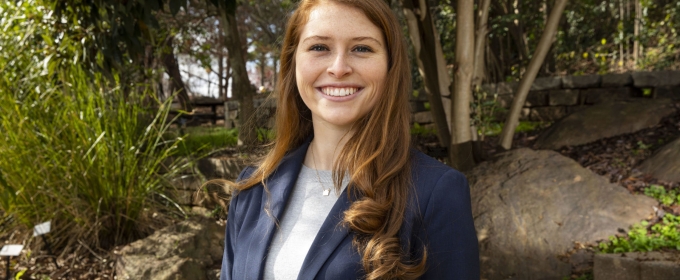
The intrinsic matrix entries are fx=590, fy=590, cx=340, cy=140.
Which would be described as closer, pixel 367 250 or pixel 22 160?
pixel 367 250

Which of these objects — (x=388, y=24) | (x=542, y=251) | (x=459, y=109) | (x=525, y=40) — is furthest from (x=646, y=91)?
(x=388, y=24)

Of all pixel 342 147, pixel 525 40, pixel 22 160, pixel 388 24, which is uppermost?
pixel 525 40

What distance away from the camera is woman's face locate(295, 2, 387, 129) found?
4.37 feet

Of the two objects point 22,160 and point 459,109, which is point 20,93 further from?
point 459,109

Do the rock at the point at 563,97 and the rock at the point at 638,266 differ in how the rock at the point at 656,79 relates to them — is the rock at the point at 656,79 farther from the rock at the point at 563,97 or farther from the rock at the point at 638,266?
the rock at the point at 638,266

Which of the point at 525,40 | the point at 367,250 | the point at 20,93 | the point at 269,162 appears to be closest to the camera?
the point at 367,250

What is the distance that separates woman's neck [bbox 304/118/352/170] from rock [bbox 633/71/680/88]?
5895 mm

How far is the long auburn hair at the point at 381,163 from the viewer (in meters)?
1.26

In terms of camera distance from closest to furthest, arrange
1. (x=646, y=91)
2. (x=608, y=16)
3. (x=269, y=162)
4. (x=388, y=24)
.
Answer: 1. (x=388, y=24)
2. (x=269, y=162)
3. (x=646, y=91)
4. (x=608, y=16)

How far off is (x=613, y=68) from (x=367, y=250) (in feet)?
27.9

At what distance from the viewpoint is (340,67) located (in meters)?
1.32

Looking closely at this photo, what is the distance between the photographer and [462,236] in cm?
126

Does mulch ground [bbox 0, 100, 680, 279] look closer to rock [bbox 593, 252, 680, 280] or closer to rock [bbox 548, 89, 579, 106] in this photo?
rock [bbox 593, 252, 680, 280]

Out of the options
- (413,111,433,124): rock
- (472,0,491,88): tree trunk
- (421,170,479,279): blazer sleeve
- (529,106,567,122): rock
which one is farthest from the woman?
(529,106,567,122): rock
